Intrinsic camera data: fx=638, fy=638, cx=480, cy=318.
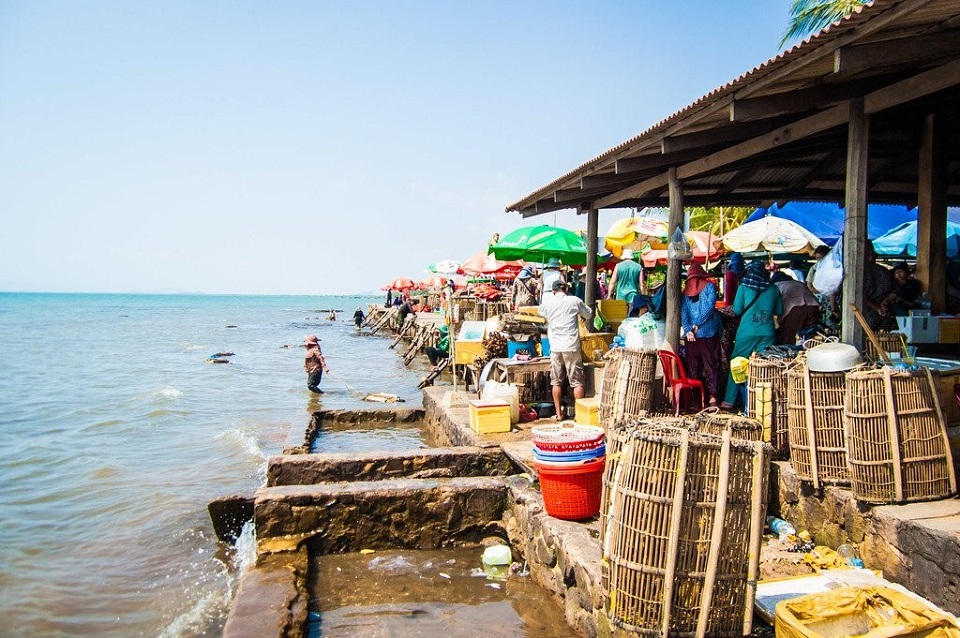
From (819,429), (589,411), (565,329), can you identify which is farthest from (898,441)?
(565,329)

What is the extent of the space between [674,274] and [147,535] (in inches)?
271

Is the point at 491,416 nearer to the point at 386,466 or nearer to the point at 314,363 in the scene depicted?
the point at 386,466

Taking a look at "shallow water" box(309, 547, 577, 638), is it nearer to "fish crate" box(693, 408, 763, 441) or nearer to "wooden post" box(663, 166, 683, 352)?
"fish crate" box(693, 408, 763, 441)

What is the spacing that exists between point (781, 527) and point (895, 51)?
3275 millimetres

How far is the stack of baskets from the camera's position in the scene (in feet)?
15.8

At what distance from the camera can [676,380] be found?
6363 millimetres

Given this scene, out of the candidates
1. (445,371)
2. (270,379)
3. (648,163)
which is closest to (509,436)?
(648,163)

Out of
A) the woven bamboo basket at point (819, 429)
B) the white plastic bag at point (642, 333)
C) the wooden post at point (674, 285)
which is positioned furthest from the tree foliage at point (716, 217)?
the woven bamboo basket at point (819, 429)

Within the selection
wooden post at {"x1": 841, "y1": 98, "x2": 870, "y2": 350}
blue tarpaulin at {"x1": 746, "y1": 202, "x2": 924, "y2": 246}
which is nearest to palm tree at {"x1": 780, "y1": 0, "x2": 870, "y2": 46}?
blue tarpaulin at {"x1": 746, "y1": 202, "x2": 924, "y2": 246}

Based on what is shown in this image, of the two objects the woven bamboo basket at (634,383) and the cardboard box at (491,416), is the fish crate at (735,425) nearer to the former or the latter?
the woven bamboo basket at (634,383)

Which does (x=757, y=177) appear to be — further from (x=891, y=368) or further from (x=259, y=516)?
(x=259, y=516)

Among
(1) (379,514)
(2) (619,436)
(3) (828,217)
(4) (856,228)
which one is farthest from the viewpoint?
(3) (828,217)

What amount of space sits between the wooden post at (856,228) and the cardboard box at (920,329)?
136cm

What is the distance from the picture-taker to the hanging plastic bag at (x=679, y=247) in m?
7.12
